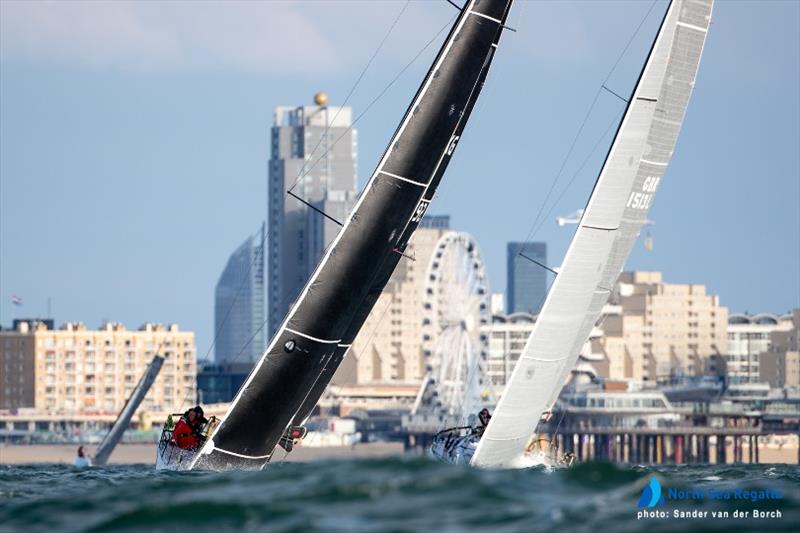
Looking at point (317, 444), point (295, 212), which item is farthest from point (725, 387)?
point (295, 212)

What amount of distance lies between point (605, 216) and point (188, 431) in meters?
7.28

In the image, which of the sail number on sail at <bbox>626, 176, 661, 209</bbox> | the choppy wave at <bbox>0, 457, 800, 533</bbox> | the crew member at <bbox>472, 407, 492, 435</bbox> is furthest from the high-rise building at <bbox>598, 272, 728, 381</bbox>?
the choppy wave at <bbox>0, 457, 800, 533</bbox>

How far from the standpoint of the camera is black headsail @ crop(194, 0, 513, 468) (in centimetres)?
2653

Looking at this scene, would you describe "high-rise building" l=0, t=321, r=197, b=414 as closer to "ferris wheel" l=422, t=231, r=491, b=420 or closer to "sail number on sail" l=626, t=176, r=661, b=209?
"ferris wheel" l=422, t=231, r=491, b=420

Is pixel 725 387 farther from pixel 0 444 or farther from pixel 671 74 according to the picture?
pixel 671 74

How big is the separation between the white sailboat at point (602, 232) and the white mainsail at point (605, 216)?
0.02 metres

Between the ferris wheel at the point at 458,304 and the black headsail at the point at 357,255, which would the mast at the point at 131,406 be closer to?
the black headsail at the point at 357,255

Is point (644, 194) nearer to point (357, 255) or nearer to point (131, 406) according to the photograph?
point (357, 255)

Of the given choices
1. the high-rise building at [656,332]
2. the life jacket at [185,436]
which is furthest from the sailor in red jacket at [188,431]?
the high-rise building at [656,332]

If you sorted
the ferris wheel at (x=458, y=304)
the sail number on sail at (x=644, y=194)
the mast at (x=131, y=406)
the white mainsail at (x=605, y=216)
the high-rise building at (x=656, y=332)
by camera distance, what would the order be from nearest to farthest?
1. the white mainsail at (x=605, y=216)
2. the sail number on sail at (x=644, y=194)
3. the mast at (x=131, y=406)
4. the ferris wheel at (x=458, y=304)
5. the high-rise building at (x=656, y=332)

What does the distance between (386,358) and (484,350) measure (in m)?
67.4

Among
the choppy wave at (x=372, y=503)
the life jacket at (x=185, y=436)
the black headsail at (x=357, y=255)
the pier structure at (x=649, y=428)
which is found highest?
the black headsail at (x=357, y=255)

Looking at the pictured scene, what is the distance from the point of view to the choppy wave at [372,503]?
17.4 metres

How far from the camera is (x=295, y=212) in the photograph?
199m
